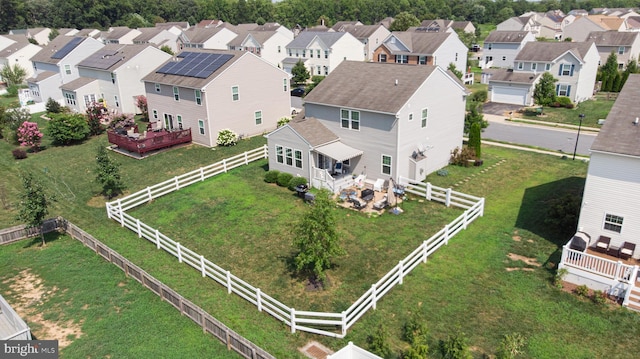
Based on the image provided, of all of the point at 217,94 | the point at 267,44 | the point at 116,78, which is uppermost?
the point at 267,44

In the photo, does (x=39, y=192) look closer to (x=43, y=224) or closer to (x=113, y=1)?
(x=43, y=224)

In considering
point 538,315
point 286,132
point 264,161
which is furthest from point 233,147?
point 538,315

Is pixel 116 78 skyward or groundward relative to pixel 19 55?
groundward

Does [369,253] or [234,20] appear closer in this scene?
[369,253]

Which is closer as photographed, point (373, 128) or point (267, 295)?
point (267, 295)

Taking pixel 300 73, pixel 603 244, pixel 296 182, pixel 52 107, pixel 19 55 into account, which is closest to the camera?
pixel 603 244

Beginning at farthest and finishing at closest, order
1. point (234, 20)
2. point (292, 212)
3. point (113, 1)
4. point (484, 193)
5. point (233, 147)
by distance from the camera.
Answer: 1. point (234, 20)
2. point (113, 1)
3. point (233, 147)
4. point (484, 193)
5. point (292, 212)

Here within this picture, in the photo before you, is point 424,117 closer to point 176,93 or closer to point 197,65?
point 197,65

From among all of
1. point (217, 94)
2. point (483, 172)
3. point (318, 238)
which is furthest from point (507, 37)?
point (318, 238)
